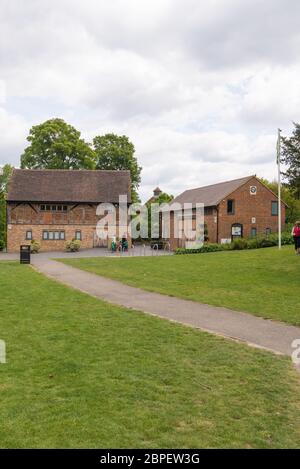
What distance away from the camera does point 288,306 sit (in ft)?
41.2

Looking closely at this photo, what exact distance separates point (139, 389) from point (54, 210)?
45.1 meters

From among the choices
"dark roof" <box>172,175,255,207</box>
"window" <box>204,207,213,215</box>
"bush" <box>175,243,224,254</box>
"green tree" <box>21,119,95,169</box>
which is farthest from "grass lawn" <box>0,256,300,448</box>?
"green tree" <box>21,119,95,169</box>

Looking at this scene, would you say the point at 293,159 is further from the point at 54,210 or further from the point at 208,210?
the point at 54,210

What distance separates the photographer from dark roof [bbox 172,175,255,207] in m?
47.8

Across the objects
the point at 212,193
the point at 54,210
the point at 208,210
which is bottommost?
the point at 208,210

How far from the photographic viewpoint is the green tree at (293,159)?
20453mm

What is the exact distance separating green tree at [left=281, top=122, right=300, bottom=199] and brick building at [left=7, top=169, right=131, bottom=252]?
30756 millimetres

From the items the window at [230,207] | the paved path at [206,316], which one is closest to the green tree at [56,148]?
the window at [230,207]

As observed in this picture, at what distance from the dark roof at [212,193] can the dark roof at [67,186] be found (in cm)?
852

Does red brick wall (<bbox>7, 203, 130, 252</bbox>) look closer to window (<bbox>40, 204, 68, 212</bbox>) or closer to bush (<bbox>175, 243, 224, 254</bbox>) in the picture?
window (<bbox>40, 204, 68, 212</bbox>)

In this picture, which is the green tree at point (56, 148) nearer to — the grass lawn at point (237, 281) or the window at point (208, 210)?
the window at point (208, 210)

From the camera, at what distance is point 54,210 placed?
49750mm

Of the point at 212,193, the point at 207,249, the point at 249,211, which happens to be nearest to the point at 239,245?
the point at 207,249
